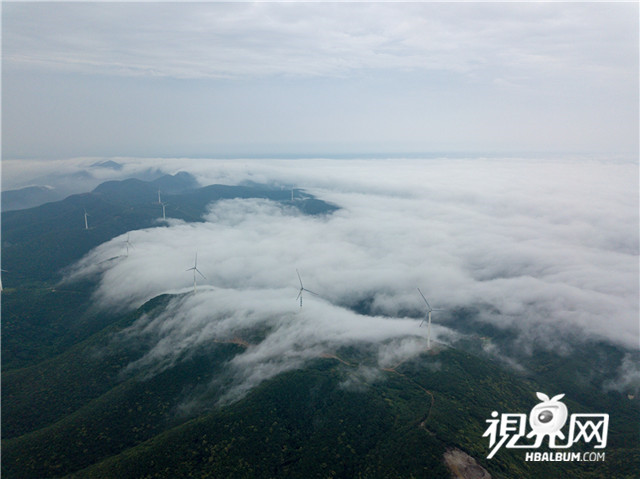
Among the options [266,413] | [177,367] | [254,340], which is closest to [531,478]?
[266,413]

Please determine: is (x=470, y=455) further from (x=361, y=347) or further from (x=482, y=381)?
(x=361, y=347)

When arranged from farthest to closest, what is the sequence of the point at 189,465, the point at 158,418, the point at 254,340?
the point at 254,340 < the point at 158,418 < the point at 189,465

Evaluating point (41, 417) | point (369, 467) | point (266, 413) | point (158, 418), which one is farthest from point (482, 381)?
point (41, 417)

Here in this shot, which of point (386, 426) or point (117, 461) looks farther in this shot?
point (386, 426)

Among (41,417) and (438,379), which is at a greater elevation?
(438,379)

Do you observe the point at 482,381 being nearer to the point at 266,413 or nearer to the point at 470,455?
the point at 470,455

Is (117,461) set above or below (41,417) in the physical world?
above

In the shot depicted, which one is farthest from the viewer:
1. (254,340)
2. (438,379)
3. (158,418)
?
(254,340)

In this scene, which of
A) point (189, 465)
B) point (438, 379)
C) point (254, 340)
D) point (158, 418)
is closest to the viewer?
point (189, 465)

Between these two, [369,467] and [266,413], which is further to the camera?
[266,413]
